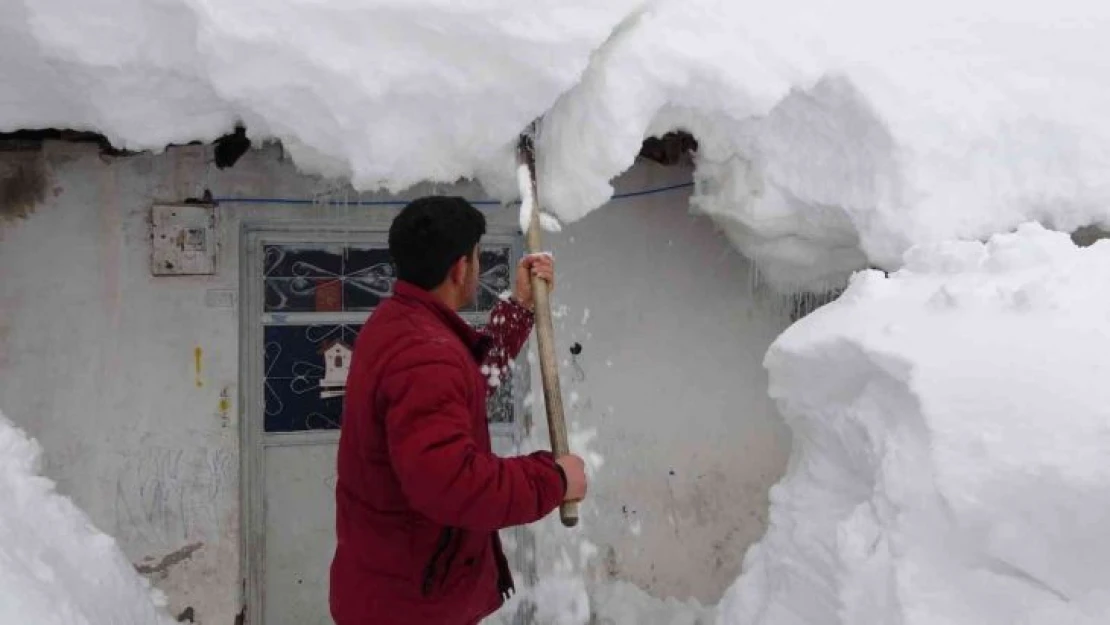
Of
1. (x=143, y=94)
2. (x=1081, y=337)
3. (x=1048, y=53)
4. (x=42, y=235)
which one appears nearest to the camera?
(x=1081, y=337)

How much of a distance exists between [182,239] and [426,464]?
99.5 inches

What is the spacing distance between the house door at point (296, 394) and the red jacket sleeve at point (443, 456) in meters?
2.23

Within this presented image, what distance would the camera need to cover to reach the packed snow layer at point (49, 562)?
86.8 inches

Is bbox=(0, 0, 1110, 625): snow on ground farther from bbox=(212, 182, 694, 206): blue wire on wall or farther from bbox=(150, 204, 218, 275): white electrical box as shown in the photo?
bbox=(150, 204, 218, 275): white electrical box

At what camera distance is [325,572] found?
422cm

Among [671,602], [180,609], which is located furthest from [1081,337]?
[180,609]

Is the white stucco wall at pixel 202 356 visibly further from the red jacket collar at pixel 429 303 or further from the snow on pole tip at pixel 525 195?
the red jacket collar at pixel 429 303

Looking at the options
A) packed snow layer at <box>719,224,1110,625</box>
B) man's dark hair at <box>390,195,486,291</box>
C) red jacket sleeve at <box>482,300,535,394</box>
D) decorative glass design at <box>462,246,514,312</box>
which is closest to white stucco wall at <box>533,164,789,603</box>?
decorative glass design at <box>462,246,514,312</box>

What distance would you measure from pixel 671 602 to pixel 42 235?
3.63 meters

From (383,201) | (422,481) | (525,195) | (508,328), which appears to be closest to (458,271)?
(508,328)

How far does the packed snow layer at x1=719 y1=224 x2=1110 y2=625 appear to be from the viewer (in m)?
2.00

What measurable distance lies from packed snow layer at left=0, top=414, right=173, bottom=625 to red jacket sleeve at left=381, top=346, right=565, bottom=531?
1072 millimetres

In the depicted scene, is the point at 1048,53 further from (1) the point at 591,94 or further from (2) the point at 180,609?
(2) the point at 180,609

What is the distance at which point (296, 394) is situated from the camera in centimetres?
417
